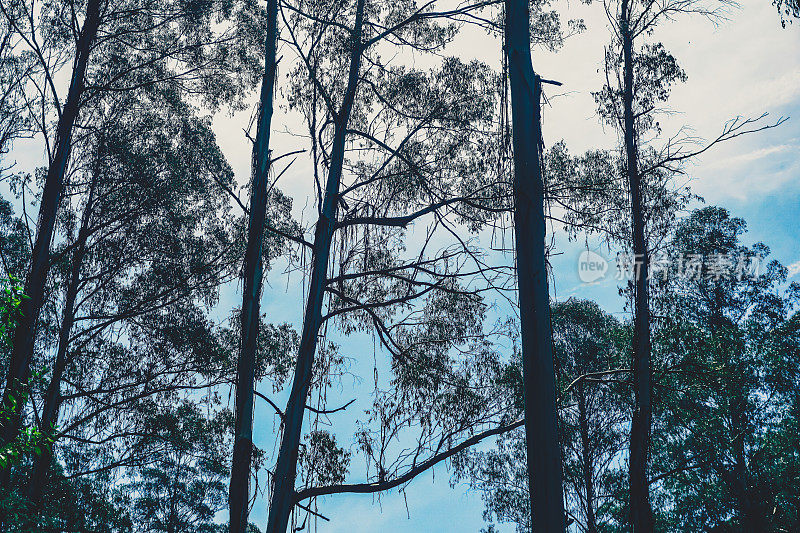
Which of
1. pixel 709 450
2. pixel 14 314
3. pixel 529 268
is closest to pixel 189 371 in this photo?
pixel 14 314

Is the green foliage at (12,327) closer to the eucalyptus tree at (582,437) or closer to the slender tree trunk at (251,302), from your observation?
the slender tree trunk at (251,302)

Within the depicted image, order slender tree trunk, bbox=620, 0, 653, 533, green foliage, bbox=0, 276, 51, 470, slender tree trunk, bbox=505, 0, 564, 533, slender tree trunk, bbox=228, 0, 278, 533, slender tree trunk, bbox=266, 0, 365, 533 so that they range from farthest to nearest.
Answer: slender tree trunk, bbox=620, 0, 653, 533 < slender tree trunk, bbox=266, 0, 365, 533 < slender tree trunk, bbox=228, 0, 278, 533 < green foliage, bbox=0, 276, 51, 470 < slender tree trunk, bbox=505, 0, 564, 533

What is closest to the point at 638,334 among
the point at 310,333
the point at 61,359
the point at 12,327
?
the point at 310,333

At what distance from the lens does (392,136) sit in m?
7.95

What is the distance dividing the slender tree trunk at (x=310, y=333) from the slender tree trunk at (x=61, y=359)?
539cm

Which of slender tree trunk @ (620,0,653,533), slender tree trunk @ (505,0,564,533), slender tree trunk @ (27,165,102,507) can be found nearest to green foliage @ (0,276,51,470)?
slender tree trunk @ (27,165,102,507)

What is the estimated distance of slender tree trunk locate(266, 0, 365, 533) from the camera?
18.7ft

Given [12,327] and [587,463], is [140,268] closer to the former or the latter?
[12,327]

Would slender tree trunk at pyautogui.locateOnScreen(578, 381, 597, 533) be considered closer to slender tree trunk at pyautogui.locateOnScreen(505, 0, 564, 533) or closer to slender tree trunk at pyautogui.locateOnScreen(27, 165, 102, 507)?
slender tree trunk at pyautogui.locateOnScreen(27, 165, 102, 507)

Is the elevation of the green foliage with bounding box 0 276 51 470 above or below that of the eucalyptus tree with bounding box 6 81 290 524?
below

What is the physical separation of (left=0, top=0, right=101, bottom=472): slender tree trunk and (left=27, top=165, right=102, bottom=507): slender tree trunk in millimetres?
550

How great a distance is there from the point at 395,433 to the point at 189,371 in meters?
5.68

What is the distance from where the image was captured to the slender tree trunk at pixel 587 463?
14617 mm

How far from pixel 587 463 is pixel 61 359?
1219 centimetres
